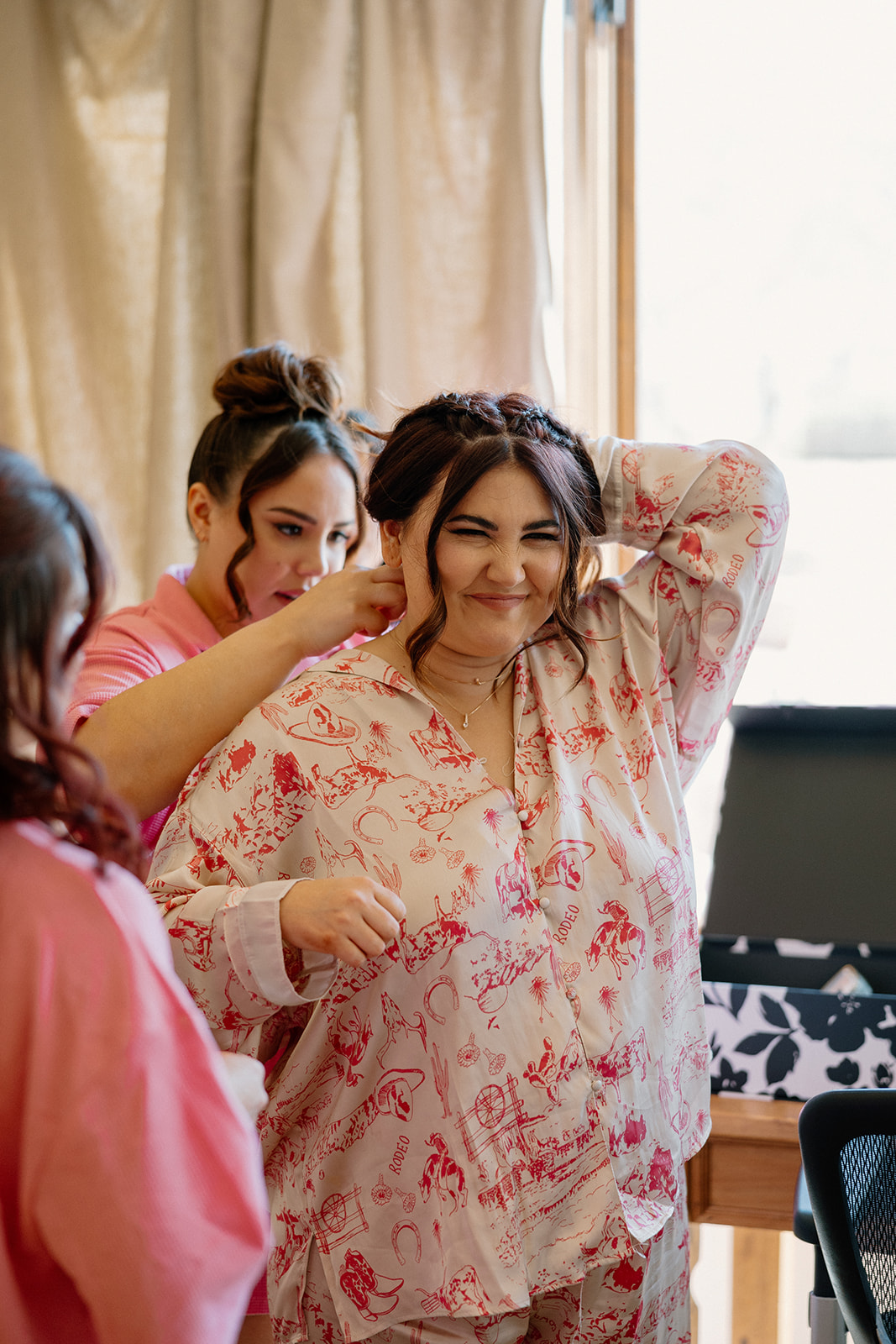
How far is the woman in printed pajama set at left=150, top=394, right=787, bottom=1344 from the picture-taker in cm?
100

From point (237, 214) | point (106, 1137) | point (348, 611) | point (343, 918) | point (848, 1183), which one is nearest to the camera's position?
point (106, 1137)

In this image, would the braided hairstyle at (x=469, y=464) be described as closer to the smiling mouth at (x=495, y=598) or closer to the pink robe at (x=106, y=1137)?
the smiling mouth at (x=495, y=598)

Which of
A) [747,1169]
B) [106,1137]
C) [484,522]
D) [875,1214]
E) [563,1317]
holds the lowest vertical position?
[747,1169]

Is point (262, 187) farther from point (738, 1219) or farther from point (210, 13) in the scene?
point (738, 1219)

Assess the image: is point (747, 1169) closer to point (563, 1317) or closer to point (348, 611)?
point (563, 1317)

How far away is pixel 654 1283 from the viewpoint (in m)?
1.10

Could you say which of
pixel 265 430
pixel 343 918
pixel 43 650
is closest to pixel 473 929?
pixel 343 918

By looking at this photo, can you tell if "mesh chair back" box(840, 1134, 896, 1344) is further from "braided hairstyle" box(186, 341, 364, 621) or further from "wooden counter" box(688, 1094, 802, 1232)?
"braided hairstyle" box(186, 341, 364, 621)

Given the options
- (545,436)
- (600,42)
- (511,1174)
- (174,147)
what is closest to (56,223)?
(174,147)

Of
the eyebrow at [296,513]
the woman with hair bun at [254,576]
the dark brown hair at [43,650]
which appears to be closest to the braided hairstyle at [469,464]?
the woman with hair bun at [254,576]

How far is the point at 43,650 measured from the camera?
627 mm

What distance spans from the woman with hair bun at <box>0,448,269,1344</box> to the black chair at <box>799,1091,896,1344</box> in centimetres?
56

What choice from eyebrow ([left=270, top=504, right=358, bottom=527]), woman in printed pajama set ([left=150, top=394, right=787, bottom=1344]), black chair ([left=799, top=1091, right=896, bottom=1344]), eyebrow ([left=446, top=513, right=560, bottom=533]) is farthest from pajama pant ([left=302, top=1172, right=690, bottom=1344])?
eyebrow ([left=270, top=504, right=358, bottom=527])

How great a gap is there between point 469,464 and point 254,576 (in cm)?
52
